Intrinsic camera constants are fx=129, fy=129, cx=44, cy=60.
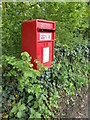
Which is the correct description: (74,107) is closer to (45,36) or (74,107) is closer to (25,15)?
(45,36)

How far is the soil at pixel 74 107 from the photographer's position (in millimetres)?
2561

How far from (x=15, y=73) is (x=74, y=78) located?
1851mm

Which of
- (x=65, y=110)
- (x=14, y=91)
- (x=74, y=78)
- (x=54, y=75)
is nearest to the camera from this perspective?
(x=14, y=91)

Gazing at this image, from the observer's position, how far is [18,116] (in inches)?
66.1

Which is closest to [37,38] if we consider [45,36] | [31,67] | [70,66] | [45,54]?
[45,36]

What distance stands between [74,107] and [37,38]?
1928 millimetres

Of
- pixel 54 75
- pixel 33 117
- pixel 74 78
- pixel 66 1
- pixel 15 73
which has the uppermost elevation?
pixel 66 1

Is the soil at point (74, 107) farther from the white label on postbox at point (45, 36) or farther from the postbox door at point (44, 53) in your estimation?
the white label on postbox at point (45, 36)

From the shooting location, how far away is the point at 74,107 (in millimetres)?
2869

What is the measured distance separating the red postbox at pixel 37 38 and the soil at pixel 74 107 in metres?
1.11

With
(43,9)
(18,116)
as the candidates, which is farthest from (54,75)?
(43,9)

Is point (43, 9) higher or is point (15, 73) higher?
point (43, 9)

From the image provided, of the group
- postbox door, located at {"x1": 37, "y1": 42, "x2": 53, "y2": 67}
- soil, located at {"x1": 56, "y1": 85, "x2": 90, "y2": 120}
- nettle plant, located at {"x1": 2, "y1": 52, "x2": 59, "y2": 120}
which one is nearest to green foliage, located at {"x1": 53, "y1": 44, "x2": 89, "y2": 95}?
soil, located at {"x1": 56, "y1": 85, "x2": 90, "y2": 120}

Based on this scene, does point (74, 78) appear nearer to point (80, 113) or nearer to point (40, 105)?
point (80, 113)
